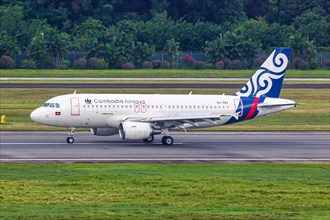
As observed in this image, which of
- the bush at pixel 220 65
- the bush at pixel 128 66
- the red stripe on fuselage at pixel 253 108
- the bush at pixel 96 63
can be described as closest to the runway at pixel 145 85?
the bush at pixel 96 63

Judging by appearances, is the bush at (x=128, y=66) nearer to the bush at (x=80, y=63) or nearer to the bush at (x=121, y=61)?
the bush at (x=121, y=61)

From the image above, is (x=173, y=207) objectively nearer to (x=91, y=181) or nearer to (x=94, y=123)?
(x=91, y=181)

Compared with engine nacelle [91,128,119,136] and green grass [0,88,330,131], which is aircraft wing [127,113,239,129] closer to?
engine nacelle [91,128,119,136]

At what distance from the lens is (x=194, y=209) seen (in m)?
31.2

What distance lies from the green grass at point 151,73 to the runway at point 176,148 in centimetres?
4393

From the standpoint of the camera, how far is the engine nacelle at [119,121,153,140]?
174 feet

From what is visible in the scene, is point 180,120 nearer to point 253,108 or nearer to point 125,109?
point 125,109

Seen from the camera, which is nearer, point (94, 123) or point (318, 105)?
point (94, 123)

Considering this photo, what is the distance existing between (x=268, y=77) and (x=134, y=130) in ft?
35.1

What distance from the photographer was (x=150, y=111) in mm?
55812

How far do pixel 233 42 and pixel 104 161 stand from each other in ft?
262

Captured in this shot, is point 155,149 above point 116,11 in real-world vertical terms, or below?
below

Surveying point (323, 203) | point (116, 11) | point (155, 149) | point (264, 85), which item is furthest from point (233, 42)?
point (323, 203)

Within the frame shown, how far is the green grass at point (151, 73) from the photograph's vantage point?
105 meters
